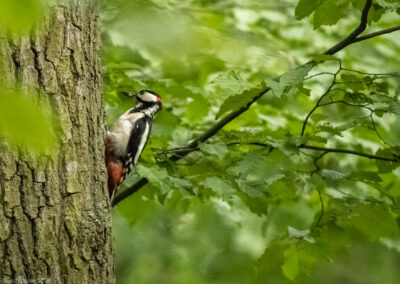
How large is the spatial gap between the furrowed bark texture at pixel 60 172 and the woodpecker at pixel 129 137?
94cm

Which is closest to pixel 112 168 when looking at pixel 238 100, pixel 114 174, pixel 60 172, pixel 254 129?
pixel 114 174

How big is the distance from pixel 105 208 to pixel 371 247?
15.6 feet

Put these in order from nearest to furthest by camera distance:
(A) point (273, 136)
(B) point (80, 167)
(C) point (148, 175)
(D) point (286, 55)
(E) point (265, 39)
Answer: (B) point (80, 167)
(C) point (148, 175)
(A) point (273, 136)
(D) point (286, 55)
(E) point (265, 39)

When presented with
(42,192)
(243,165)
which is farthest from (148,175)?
(42,192)

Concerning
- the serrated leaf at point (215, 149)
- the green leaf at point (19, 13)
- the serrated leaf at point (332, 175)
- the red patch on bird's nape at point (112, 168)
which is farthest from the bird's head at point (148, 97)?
the green leaf at point (19, 13)

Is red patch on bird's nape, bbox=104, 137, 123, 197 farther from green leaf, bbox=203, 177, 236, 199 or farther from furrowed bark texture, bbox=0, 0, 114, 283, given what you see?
furrowed bark texture, bbox=0, 0, 114, 283

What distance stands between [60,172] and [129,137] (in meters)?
1.41

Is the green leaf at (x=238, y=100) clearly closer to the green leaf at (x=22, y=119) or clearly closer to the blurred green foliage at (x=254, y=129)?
the blurred green foliage at (x=254, y=129)

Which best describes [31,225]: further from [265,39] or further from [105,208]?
[265,39]

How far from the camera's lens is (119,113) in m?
3.38

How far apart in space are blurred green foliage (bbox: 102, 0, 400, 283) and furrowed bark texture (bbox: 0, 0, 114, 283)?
0.20m

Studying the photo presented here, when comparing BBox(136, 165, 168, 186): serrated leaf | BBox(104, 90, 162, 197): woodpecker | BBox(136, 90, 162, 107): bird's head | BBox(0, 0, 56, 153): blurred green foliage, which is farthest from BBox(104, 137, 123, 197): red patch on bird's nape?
BBox(0, 0, 56, 153): blurred green foliage

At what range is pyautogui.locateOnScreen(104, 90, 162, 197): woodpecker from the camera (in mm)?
3113

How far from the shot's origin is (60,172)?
6.14 ft
